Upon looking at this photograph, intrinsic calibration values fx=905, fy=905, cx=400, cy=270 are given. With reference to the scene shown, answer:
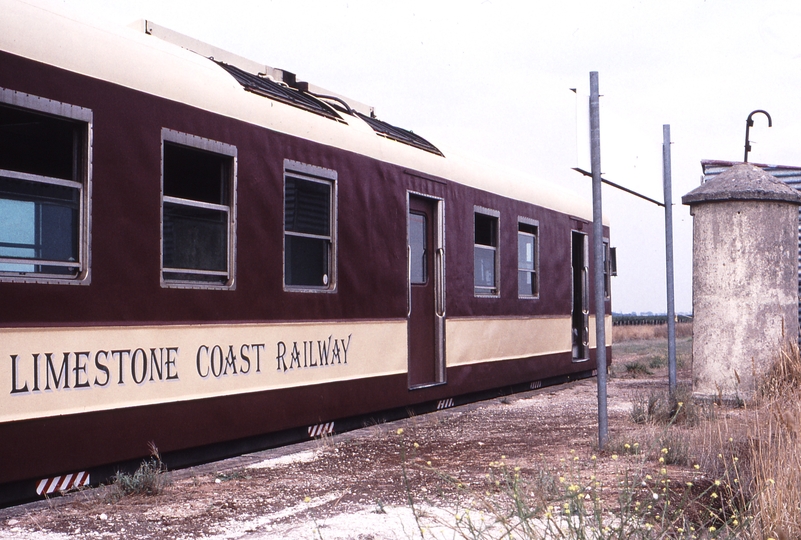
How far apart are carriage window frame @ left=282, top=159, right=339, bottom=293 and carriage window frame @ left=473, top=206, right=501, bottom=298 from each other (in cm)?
325

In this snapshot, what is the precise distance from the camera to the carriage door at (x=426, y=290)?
9.55 meters

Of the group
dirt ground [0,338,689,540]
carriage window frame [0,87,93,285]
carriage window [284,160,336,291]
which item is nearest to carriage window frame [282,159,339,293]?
carriage window [284,160,336,291]

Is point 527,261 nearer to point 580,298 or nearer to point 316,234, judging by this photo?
point 580,298

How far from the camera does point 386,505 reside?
5191 mm

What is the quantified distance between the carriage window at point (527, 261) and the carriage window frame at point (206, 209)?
5977 mm

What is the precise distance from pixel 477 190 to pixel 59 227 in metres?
6.39

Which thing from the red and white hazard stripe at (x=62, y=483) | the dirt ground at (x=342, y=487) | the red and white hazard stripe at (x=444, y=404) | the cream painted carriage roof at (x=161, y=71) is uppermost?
the cream painted carriage roof at (x=161, y=71)

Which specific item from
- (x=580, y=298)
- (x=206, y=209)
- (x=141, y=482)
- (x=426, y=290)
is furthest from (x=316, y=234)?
(x=580, y=298)

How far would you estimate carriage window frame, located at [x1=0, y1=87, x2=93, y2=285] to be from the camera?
5016 millimetres

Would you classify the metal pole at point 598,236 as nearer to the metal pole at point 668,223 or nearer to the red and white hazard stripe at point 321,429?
the red and white hazard stripe at point 321,429

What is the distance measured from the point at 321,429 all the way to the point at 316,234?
1.68 m

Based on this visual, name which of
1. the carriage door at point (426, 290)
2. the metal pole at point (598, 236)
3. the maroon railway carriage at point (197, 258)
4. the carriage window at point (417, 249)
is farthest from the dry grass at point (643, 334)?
the metal pole at point (598, 236)

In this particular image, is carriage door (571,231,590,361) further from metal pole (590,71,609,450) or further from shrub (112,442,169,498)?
shrub (112,442,169,498)

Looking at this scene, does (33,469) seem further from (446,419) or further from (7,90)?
(446,419)
